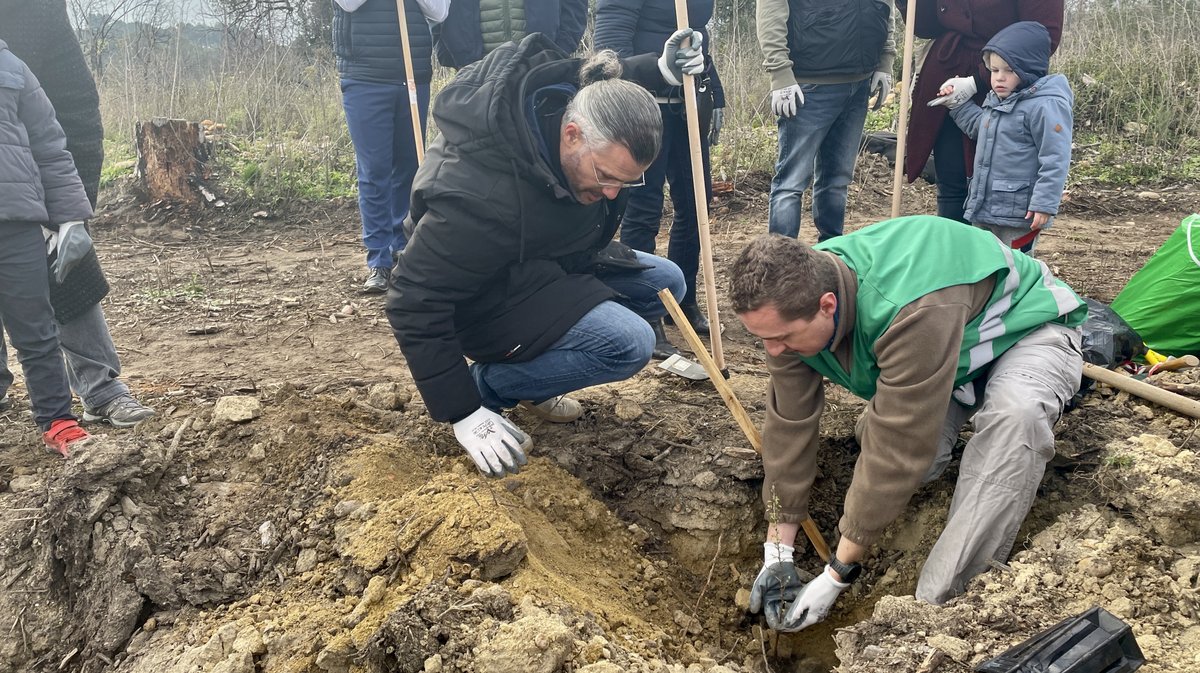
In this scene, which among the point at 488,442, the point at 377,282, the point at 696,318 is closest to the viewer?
the point at 488,442

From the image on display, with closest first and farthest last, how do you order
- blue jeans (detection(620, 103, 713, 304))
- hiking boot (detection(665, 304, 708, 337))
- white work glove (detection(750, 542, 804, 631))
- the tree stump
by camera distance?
white work glove (detection(750, 542, 804, 631))
blue jeans (detection(620, 103, 713, 304))
hiking boot (detection(665, 304, 708, 337))
the tree stump

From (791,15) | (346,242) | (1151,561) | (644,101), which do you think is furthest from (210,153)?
(1151,561)

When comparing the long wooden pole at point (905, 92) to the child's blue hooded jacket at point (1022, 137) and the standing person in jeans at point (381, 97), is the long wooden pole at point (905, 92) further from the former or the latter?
the standing person in jeans at point (381, 97)

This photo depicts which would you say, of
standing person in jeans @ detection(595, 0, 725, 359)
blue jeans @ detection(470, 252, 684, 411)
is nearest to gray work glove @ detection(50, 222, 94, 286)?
blue jeans @ detection(470, 252, 684, 411)

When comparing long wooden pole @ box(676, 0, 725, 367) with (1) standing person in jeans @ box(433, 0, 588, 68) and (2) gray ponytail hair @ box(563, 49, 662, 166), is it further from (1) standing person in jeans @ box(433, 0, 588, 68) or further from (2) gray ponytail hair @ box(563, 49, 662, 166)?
(1) standing person in jeans @ box(433, 0, 588, 68)

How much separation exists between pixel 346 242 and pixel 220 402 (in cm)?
353

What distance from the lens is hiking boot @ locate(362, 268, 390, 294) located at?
4902 mm

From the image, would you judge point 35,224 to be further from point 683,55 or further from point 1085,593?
point 1085,593

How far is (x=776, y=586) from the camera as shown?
7.97ft

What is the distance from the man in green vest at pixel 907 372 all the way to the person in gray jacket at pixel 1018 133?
1258 millimetres

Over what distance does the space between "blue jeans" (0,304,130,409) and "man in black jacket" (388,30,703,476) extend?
1543 millimetres

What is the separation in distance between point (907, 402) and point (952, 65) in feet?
8.15

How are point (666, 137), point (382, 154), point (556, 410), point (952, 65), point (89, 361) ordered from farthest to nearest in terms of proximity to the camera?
1. point (382, 154)
2. point (952, 65)
3. point (666, 137)
4. point (89, 361)
5. point (556, 410)

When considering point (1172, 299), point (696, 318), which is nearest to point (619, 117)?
point (696, 318)
